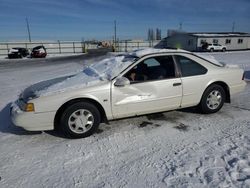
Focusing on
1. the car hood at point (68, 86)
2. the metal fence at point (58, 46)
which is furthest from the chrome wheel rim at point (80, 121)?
the metal fence at point (58, 46)

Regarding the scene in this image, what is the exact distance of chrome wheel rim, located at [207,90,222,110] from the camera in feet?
15.8

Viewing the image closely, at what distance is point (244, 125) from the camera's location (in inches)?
168

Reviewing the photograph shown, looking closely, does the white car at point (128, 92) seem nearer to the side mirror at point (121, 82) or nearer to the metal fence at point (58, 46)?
the side mirror at point (121, 82)

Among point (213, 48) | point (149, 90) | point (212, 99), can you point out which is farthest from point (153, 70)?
point (213, 48)

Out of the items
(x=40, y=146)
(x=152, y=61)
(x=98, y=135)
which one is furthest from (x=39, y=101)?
(x=152, y=61)

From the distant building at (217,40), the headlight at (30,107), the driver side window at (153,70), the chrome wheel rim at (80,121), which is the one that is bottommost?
the chrome wheel rim at (80,121)

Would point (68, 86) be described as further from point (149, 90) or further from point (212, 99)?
point (212, 99)

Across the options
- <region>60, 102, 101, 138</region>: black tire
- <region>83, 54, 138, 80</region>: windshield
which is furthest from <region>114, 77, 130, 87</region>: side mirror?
<region>60, 102, 101, 138</region>: black tire

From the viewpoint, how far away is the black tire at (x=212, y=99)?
4758mm

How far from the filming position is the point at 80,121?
3.85m

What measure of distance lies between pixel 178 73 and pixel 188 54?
0.57 meters

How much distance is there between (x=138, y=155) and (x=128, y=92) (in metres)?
1.18

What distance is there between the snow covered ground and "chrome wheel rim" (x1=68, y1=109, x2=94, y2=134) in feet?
0.63

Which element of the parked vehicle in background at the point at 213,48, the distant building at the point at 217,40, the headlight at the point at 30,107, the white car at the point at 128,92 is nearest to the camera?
the headlight at the point at 30,107
